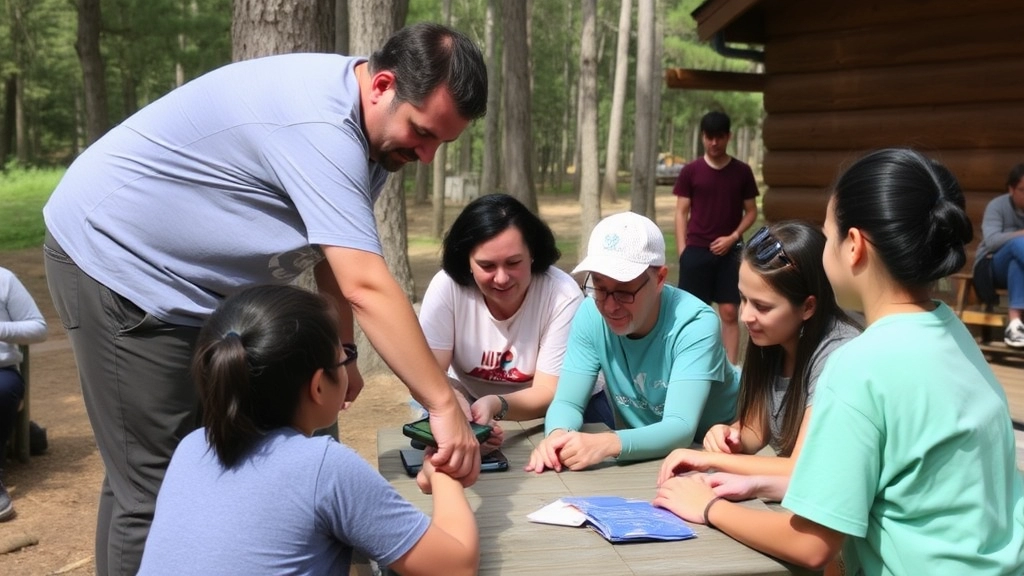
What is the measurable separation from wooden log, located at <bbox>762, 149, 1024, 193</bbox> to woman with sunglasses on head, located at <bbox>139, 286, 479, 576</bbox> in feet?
16.3

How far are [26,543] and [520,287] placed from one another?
2366 mm

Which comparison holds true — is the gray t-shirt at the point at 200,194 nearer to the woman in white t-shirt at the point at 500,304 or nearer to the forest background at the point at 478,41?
the woman in white t-shirt at the point at 500,304

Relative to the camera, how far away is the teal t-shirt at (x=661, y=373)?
2.73 metres

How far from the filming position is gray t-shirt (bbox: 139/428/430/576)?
5.66 feet

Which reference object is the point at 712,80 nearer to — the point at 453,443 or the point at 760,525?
the point at 453,443

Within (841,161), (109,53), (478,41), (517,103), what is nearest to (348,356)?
(841,161)

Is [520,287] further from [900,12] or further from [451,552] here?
[900,12]

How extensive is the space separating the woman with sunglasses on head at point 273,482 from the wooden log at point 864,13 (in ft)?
21.0

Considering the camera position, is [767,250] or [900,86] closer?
[767,250]

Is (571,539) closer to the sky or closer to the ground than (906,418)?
closer to the ground

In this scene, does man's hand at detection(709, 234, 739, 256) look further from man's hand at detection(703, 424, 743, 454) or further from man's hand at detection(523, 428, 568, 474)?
man's hand at detection(523, 428, 568, 474)

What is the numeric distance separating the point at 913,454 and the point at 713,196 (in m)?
5.63

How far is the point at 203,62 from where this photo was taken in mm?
18281

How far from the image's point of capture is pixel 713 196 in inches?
283
